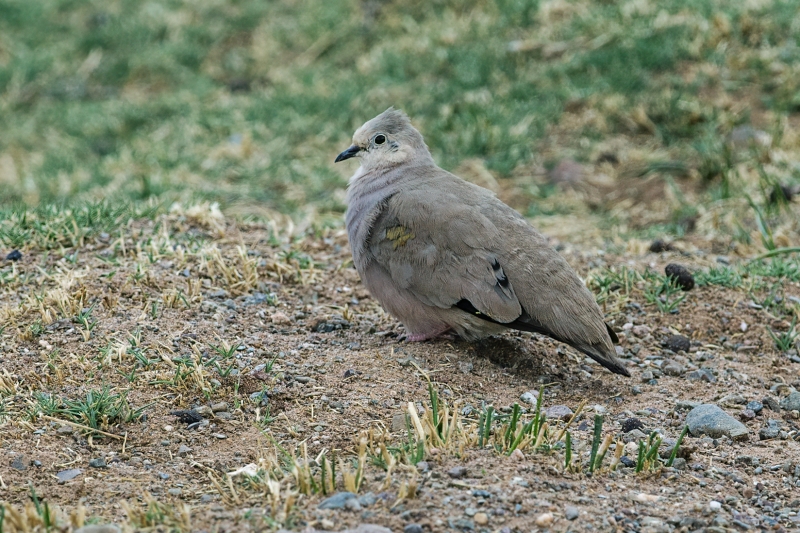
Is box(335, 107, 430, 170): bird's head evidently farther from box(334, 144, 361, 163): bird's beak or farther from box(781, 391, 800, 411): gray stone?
box(781, 391, 800, 411): gray stone

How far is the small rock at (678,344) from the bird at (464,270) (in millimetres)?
503

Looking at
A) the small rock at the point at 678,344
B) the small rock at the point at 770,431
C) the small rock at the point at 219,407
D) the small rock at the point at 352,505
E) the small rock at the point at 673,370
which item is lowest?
the small rock at the point at 770,431

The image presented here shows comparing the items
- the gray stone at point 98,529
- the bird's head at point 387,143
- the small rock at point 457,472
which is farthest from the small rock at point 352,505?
the bird's head at point 387,143

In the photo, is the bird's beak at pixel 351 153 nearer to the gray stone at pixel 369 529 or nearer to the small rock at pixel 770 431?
the small rock at pixel 770 431

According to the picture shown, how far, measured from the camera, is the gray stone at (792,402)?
4.59m

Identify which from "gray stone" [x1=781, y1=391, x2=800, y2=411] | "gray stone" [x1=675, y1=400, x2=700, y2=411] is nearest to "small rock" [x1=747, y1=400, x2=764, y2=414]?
"gray stone" [x1=781, y1=391, x2=800, y2=411]

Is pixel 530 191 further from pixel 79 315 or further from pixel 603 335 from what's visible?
pixel 79 315

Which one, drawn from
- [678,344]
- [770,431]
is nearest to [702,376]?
[678,344]

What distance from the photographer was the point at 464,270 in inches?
186

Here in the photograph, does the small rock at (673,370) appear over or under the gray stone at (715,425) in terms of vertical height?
over

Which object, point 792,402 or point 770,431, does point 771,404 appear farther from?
point 770,431

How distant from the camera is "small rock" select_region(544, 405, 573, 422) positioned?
14.1 feet

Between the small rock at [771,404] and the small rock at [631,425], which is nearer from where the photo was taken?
the small rock at [631,425]

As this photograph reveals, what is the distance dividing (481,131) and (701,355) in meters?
4.17
